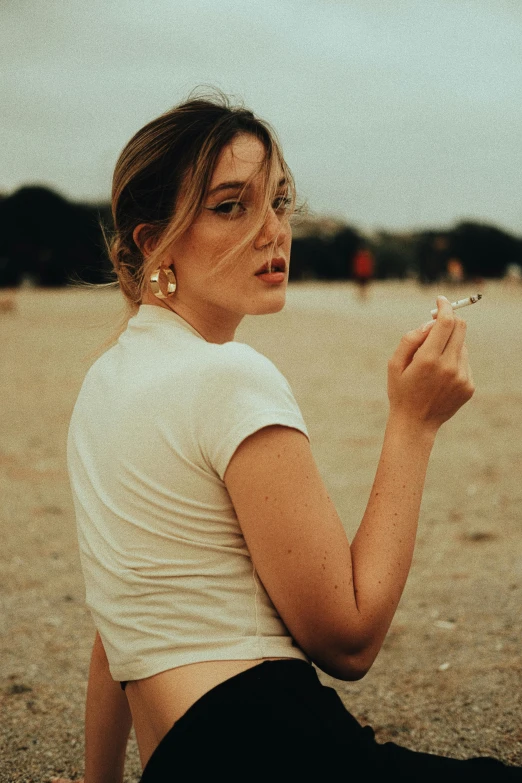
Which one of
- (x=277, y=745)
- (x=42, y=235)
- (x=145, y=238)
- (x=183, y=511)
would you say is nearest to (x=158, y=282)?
(x=145, y=238)

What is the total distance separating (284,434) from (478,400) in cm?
850

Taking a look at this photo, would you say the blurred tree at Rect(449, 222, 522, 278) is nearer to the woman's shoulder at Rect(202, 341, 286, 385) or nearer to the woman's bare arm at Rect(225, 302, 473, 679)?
the woman's bare arm at Rect(225, 302, 473, 679)

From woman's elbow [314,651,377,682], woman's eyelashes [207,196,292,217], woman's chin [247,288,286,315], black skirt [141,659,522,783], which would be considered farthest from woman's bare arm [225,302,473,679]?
woman's eyelashes [207,196,292,217]

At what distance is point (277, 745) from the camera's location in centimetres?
143

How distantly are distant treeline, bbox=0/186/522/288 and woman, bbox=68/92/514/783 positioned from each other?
33949 mm

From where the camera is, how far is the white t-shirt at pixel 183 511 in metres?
1.47

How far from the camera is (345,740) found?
1455mm

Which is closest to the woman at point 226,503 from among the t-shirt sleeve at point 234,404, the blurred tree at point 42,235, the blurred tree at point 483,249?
the t-shirt sleeve at point 234,404

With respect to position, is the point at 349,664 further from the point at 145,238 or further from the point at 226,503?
the point at 145,238

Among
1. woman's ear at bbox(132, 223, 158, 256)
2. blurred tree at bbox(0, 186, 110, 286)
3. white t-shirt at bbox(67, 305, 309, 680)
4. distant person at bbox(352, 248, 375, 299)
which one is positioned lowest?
blurred tree at bbox(0, 186, 110, 286)

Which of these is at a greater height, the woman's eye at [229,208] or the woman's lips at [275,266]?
the woman's eye at [229,208]

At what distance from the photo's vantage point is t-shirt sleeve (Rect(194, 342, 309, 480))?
1.45 metres

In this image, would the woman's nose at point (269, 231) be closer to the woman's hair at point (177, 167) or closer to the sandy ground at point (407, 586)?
the woman's hair at point (177, 167)

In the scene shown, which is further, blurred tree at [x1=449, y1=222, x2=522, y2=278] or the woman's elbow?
blurred tree at [x1=449, y1=222, x2=522, y2=278]
